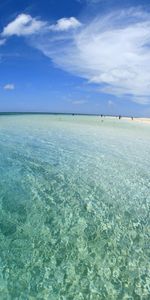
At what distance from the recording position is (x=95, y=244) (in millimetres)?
9828

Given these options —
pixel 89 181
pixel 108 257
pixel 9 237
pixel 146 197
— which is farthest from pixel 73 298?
pixel 89 181

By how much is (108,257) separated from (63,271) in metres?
1.68

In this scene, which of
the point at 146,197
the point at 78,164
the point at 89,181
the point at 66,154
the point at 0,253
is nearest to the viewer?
the point at 0,253

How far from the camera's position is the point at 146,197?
50.5 feet

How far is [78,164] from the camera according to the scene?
2238 cm

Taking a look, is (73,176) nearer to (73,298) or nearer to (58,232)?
(58,232)

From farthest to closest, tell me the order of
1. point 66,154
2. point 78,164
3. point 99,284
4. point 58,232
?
1. point 66,154
2. point 78,164
3. point 58,232
4. point 99,284

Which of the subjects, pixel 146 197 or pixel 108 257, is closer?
pixel 108 257

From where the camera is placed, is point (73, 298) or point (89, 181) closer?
point (73, 298)

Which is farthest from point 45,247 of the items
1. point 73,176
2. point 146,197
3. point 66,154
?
point 66,154

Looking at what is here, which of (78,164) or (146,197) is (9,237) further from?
(78,164)

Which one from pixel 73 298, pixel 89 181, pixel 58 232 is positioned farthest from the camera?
pixel 89 181

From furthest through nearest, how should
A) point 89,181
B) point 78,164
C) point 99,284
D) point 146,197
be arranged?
point 78,164
point 89,181
point 146,197
point 99,284

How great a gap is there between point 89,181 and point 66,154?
924cm
